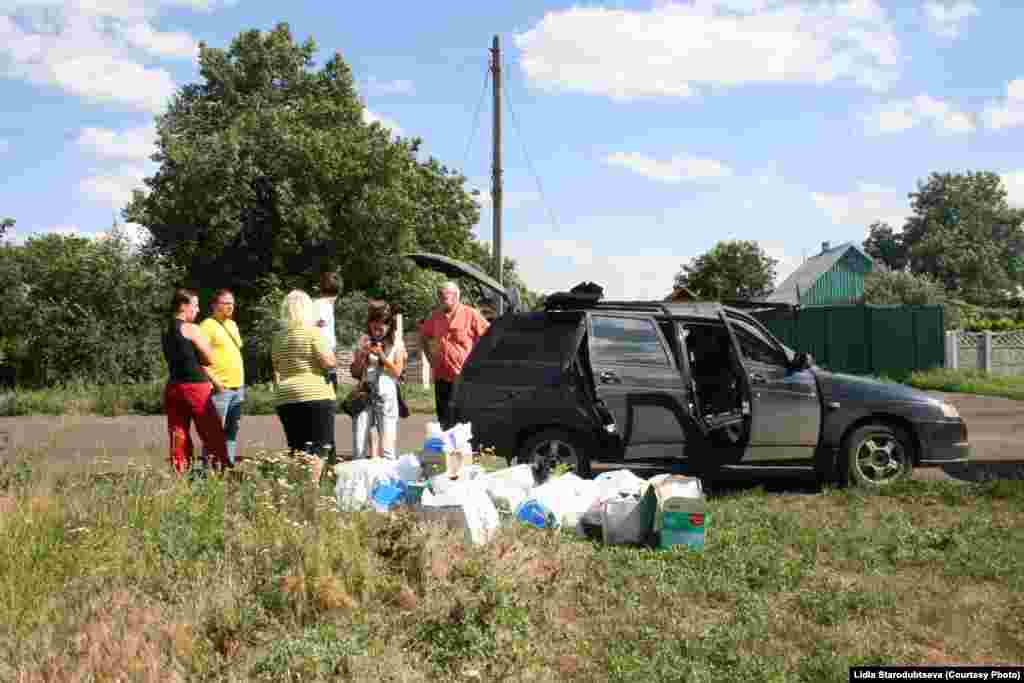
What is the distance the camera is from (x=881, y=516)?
23.3ft

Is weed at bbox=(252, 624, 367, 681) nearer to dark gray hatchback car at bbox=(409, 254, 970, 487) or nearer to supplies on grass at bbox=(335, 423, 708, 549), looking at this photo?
supplies on grass at bbox=(335, 423, 708, 549)

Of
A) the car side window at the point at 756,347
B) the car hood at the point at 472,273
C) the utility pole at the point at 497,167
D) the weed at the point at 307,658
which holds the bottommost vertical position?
the weed at the point at 307,658

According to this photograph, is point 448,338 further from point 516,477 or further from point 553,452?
point 516,477

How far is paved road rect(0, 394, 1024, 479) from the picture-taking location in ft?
24.5

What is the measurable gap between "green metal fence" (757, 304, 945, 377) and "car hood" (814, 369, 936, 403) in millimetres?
17983

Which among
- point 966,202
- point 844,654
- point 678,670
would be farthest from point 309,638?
point 966,202

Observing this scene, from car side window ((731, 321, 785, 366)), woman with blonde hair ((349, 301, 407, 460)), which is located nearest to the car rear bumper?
car side window ((731, 321, 785, 366))

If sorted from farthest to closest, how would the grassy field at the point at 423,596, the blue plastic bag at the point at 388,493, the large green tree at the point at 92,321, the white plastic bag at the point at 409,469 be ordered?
the large green tree at the point at 92,321 → the white plastic bag at the point at 409,469 → the blue plastic bag at the point at 388,493 → the grassy field at the point at 423,596

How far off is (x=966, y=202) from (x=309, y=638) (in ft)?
279

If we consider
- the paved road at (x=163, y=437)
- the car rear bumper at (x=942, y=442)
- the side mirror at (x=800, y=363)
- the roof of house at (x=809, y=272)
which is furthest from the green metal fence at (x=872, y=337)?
the roof of house at (x=809, y=272)

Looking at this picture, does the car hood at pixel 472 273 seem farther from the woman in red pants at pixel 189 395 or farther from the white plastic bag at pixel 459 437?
the woman in red pants at pixel 189 395

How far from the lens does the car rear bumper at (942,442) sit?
8289 millimetres

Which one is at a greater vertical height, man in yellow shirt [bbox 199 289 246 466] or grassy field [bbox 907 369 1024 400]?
man in yellow shirt [bbox 199 289 246 466]

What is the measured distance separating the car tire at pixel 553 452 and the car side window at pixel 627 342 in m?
0.70
